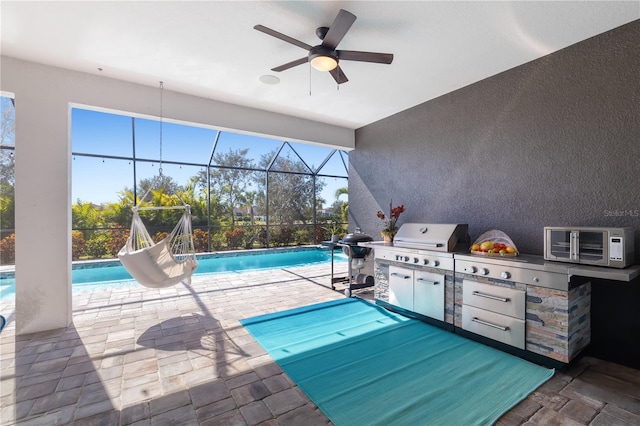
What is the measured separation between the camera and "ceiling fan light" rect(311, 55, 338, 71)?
252 cm

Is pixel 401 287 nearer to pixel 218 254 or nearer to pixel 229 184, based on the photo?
Result: pixel 218 254

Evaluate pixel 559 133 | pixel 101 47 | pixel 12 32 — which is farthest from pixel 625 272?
pixel 12 32

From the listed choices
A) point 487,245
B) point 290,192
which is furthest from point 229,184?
point 487,245

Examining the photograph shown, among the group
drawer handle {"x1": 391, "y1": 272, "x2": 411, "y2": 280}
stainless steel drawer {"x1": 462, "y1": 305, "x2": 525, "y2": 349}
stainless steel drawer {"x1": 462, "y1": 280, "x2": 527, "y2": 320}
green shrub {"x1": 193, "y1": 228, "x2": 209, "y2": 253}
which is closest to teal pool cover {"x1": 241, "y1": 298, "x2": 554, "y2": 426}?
stainless steel drawer {"x1": 462, "y1": 305, "x2": 525, "y2": 349}

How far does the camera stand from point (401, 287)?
3.68 meters

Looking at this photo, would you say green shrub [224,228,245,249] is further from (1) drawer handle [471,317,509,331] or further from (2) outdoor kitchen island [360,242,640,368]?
(1) drawer handle [471,317,509,331]

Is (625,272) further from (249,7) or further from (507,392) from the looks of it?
(249,7)

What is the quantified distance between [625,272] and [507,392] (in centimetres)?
119

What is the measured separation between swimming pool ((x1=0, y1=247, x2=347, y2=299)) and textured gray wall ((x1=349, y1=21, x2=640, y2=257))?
4509 mm

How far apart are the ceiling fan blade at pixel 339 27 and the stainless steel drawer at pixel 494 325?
9.20 feet

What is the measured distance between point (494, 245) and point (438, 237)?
0.58 meters

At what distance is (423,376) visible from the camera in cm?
228

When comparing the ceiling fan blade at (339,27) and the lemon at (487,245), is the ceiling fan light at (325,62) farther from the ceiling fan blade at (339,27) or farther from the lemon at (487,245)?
the lemon at (487,245)

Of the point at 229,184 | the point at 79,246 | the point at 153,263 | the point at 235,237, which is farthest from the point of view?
the point at 229,184
